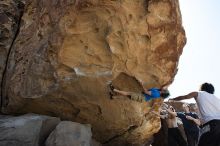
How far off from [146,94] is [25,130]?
115 inches

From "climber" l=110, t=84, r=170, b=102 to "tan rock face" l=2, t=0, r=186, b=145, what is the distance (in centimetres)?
13

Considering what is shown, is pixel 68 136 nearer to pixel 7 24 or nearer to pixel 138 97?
pixel 138 97

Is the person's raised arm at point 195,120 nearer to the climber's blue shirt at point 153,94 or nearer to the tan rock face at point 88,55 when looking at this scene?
the climber's blue shirt at point 153,94

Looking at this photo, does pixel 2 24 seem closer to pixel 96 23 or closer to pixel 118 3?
pixel 96 23

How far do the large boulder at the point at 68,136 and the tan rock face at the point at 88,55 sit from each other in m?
0.74

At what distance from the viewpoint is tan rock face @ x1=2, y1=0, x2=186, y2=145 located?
6.37m

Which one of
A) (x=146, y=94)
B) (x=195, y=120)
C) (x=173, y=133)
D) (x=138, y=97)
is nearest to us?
(x=138, y=97)

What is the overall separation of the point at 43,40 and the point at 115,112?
2.28m

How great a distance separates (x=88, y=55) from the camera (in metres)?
6.50

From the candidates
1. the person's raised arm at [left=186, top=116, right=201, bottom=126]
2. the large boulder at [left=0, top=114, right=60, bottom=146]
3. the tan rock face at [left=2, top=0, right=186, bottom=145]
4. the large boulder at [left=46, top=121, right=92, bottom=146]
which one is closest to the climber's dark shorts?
the tan rock face at [left=2, top=0, right=186, bottom=145]

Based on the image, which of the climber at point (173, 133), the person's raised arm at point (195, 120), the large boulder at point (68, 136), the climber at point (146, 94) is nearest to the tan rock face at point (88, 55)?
the climber at point (146, 94)

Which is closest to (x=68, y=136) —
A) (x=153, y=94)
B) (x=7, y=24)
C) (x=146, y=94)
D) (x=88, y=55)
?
(x=88, y=55)

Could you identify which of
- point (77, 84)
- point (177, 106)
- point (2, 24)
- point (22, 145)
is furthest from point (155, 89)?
point (177, 106)

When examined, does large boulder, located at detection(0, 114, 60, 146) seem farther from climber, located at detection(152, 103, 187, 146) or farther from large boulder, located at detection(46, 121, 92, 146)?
climber, located at detection(152, 103, 187, 146)
